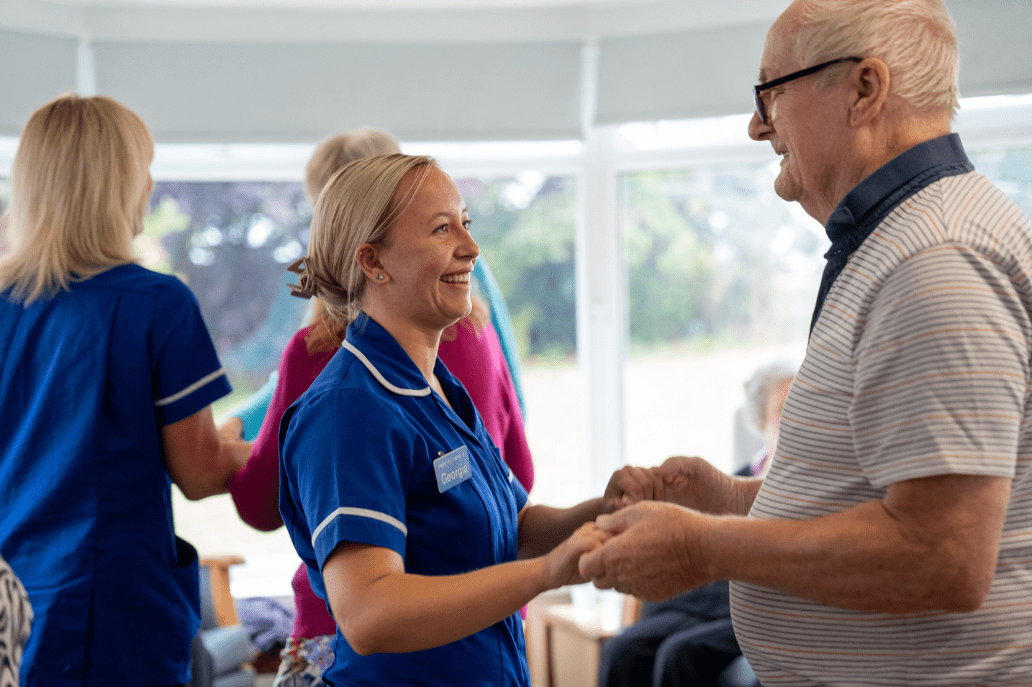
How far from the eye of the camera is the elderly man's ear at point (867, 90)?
47.8 inches

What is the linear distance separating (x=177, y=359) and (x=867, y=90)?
4.44 ft

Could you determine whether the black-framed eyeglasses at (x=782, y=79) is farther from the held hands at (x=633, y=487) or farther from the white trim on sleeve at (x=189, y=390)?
the white trim on sleeve at (x=189, y=390)

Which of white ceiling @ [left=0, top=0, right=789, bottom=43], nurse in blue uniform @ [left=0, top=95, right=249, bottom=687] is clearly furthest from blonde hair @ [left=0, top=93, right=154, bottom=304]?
white ceiling @ [left=0, top=0, right=789, bottom=43]

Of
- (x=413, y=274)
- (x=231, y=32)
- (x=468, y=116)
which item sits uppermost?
(x=231, y=32)

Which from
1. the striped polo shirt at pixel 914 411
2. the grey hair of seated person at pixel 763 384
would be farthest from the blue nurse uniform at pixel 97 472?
the grey hair of seated person at pixel 763 384

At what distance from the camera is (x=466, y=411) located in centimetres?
156

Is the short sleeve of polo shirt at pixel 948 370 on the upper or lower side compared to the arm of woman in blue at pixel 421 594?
upper

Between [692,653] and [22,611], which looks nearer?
[22,611]

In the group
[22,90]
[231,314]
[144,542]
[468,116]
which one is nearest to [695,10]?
[468,116]

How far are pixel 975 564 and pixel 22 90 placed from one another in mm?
4312

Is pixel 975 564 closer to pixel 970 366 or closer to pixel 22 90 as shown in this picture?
pixel 970 366

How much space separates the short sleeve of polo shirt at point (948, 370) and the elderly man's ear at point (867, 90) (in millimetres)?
255

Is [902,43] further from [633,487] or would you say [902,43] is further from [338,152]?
[338,152]

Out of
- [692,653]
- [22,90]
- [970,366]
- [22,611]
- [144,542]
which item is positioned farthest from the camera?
[22,90]
